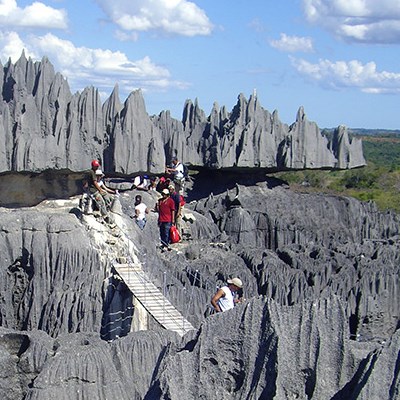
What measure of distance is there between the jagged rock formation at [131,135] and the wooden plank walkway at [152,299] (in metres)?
7.96

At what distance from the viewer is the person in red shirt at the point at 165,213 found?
1451cm

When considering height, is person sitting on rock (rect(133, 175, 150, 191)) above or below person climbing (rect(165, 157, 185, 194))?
below

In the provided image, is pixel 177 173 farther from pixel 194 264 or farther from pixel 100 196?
pixel 100 196

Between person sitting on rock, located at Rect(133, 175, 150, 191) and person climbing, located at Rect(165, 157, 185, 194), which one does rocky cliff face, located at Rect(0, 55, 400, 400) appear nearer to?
person sitting on rock, located at Rect(133, 175, 150, 191)

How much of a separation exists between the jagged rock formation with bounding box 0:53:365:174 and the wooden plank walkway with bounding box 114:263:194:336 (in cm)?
796

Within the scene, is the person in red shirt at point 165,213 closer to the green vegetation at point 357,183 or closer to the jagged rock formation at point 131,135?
the jagged rock formation at point 131,135

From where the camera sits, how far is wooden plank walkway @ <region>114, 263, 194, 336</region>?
1096 cm

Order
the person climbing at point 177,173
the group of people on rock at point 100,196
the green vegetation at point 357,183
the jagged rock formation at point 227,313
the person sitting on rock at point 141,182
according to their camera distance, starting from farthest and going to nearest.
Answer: the green vegetation at point 357,183 → the person sitting on rock at point 141,182 → the person climbing at point 177,173 → the group of people on rock at point 100,196 → the jagged rock formation at point 227,313

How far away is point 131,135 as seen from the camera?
2292 centimetres

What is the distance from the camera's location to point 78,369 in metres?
7.48

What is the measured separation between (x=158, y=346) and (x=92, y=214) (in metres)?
5.95

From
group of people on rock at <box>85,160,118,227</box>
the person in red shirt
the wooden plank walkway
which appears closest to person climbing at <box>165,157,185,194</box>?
the person in red shirt

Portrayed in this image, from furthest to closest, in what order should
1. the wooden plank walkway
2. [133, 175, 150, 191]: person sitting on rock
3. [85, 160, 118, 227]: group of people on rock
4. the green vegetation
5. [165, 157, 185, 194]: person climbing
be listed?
the green vegetation → [133, 175, 150, 191]: person sitting on rock → [165, 157, 185, 194]: person climbing → [85, 160, 118, 227]: group of people on rock → the wooden plank walkway

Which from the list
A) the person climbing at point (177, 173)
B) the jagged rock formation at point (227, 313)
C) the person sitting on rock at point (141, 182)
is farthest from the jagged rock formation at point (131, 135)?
the person climbing at point (177, 173)
